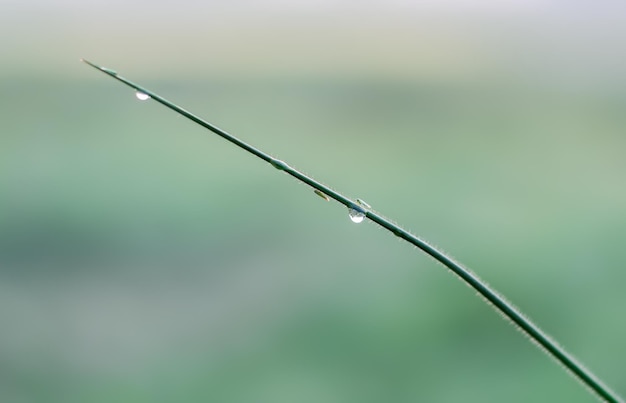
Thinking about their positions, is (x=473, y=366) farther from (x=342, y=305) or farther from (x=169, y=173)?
(x=169, y=173)

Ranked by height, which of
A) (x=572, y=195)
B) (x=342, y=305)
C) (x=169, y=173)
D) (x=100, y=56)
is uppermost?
(x=572, y=195)

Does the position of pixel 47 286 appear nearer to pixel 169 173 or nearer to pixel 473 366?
pixel 169 173

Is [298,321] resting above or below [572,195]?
below

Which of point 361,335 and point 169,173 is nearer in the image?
point 361,335

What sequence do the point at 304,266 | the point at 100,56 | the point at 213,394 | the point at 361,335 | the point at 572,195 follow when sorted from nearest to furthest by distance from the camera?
the point at 213,394, the point at 361,335, the point at 304,266, the point at 572,195, the point at 100,56

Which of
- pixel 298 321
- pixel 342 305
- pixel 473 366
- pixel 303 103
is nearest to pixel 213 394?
pixel 298 321

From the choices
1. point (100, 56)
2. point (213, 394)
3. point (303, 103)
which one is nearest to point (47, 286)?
point (213, 394)

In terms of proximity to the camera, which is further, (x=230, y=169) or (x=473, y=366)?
(x=230, y=169)

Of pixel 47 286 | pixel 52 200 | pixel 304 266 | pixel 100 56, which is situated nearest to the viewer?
pixel 47 286

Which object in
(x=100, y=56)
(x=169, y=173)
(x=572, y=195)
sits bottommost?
(x=169, y=173)
